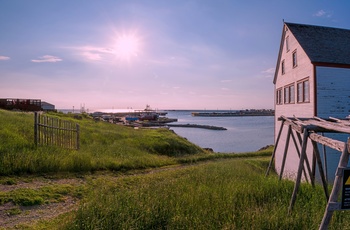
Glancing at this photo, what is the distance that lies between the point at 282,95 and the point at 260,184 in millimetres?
16139

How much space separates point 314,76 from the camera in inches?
603

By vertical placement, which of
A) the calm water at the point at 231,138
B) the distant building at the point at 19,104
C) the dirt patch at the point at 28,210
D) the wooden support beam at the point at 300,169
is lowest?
the calm water at the point at 231,138

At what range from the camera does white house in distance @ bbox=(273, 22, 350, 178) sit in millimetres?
15227

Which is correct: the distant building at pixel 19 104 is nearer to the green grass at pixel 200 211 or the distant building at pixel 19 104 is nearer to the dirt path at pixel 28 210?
the dirt path at pixel 28 210

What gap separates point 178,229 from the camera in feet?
15.0

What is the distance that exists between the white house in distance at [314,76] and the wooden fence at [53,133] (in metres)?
11.0

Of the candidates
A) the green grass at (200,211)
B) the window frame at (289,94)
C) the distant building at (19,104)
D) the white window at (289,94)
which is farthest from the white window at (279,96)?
the distant building at (19,104)

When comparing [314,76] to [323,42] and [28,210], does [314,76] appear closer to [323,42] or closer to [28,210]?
[323,42]

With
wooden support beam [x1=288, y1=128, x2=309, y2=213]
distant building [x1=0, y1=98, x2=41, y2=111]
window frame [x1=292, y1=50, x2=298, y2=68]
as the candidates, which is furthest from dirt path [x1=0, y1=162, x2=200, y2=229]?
distant building [x1=0, y1=98, x2=41, y2=111]

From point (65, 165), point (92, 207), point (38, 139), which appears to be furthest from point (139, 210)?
point (38, 139)

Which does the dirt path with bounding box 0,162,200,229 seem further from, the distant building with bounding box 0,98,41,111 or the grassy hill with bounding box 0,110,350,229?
the distant building with bounding box 0,98,41,111

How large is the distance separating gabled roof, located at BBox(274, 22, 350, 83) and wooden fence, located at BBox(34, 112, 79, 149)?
1487 centimetres

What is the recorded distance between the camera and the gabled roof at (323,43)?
15.8 m

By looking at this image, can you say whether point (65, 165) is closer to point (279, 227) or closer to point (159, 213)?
point (159, 213)
